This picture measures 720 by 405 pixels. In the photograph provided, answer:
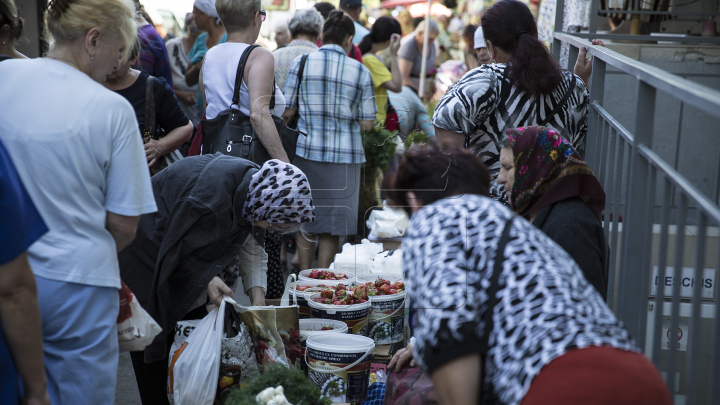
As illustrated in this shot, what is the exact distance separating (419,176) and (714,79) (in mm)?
3304

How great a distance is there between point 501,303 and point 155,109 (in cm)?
243

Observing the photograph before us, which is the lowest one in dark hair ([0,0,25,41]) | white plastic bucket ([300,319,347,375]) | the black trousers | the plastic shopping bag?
the black trousers

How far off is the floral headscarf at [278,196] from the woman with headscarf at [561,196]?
785 mm

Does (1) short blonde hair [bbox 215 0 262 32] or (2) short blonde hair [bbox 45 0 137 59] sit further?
(1) short blonde hair [bbox 215 0 262 32]

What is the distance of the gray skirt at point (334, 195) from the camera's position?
297cm

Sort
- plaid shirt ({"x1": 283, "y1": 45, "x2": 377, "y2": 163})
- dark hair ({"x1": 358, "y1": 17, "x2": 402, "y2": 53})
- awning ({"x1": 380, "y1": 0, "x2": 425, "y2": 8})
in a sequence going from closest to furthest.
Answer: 1. plaid shirt ({"x1": 283, "y1": 45, "x2": 377, "y2": 163})
2. dark hair ({"x1": 358, "y1": 17, "x2": 402, "y2": 53})
3. awning ({"x1": 380, "y1": 0, "x2": 425, "y2": 8})

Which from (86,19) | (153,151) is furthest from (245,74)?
(86,19)

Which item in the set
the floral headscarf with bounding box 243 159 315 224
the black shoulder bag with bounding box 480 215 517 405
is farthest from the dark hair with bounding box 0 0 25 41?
the black shoulder bag with bounding box 480 215 517 405

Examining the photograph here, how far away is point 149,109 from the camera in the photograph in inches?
128

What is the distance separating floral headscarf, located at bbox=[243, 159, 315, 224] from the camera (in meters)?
2.44

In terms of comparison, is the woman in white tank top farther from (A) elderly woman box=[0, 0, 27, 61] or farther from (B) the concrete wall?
(B) the concrete wall

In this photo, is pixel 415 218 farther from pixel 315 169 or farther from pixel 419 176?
pixel 315 169

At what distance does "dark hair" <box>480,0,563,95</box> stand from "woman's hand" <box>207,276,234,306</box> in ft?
5.04

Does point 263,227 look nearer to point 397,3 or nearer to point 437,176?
point 437,176
